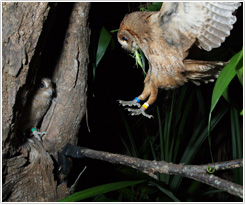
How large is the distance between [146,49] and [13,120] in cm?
56

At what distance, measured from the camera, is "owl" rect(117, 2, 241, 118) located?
0.69 meters

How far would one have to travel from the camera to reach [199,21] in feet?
2.34

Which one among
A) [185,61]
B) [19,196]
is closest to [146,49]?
[185,61]

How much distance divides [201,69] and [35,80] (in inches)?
26.6

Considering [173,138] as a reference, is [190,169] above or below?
above

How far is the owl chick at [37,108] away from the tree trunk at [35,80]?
4 cm

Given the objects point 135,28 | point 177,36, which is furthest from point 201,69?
point 135,28

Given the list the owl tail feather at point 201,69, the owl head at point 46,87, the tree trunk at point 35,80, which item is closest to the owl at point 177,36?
the owl tail feather at point 201,69

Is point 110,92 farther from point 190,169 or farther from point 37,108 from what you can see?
point 190,169

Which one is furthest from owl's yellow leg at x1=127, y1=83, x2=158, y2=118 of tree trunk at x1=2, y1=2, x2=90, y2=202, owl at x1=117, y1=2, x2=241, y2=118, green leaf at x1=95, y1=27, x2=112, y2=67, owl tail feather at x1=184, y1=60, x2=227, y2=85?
green leaf at x1=95, y1=27, x2=112, y2=67

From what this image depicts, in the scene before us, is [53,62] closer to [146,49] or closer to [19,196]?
[146,49]

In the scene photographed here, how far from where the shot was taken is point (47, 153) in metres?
0.97

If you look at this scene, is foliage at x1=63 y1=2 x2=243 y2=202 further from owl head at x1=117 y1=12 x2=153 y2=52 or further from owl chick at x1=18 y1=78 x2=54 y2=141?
owl chick at x1=18 y1=78 x2=54 y2=141

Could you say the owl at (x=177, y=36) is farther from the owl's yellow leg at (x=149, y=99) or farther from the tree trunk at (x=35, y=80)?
the tree trunk at (x=35, y=80)
